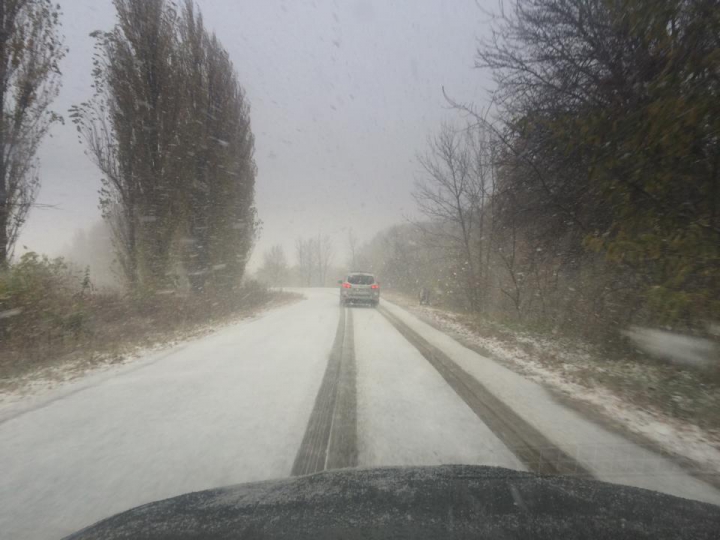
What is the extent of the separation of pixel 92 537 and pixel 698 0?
6600mm

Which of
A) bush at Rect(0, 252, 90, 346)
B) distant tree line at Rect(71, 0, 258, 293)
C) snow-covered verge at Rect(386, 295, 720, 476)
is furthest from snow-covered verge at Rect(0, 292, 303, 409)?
snow-covered verge at Rect(386, 295, 720, 476)

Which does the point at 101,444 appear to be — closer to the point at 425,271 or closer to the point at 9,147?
the point at 9,147

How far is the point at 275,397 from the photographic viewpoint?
4.10 meters

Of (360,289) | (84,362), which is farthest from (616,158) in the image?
(360,289)

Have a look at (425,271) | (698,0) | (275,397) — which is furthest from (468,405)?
(425,271)

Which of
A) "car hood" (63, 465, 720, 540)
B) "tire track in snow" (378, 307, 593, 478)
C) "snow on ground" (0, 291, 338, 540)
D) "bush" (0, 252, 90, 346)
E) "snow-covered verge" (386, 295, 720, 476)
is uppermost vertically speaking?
"bush" (0, 252, 90, 346)

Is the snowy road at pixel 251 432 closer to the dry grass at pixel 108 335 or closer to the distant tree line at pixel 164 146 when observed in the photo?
the dry grass at pixel 108 335

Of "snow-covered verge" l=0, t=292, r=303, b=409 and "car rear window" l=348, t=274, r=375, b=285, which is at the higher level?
"car rear window" l=348, t=274, r=375, b=285

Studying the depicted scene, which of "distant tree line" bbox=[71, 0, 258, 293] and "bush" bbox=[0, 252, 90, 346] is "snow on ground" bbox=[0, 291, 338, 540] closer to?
"bush" bbox=[0, 252, 90, 346]

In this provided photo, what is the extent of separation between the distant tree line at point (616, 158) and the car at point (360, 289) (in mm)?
7885

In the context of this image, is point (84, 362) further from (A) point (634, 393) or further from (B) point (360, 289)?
(B) point (360, 289)

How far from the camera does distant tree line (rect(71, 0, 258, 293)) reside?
11.0 meters

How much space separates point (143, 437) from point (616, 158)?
6.31 m

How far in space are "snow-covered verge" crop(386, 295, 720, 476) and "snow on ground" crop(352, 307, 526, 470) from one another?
5.10ft
